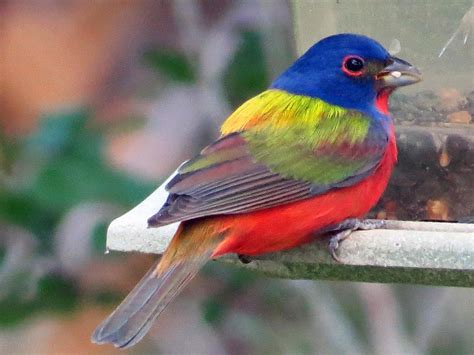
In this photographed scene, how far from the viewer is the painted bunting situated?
13.3 feet

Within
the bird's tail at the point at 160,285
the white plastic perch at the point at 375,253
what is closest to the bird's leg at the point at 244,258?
the white plastic perch at the point at 375,253

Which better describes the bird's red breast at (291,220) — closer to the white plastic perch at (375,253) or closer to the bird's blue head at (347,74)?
the white plastic perch at (375,253)

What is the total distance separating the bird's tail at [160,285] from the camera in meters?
3.85

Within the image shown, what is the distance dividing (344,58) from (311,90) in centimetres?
16

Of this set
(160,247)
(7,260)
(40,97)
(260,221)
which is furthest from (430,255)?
(40,97)

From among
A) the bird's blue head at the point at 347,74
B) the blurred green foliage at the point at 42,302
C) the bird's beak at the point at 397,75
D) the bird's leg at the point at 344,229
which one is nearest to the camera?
the bird's leg at the point at 344,229

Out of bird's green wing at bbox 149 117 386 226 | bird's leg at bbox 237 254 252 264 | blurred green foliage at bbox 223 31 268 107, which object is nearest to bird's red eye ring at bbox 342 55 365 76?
bird's green wing at bbox 149 117 386 226

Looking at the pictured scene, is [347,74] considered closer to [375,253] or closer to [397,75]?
[397,75]

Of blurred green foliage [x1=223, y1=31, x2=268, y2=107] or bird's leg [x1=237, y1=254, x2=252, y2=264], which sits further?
blurred green foliage [x1=223, y1=31, x2=268, y2=107]

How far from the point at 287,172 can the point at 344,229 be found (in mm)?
315

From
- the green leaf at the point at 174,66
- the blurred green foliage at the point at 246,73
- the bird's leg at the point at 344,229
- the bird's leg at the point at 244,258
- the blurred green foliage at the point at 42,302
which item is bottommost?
the blurred green foliage at the point at 42,302

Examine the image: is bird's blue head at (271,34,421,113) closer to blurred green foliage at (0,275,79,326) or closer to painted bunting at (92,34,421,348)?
painted bunting at (92,34,421,348)

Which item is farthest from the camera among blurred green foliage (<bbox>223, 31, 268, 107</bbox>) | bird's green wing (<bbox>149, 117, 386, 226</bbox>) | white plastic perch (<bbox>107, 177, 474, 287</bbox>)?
blurred green foliage (<bbox>223, 31, 268, 107</bbox>)

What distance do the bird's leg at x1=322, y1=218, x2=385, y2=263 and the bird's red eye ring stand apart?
66 cm
